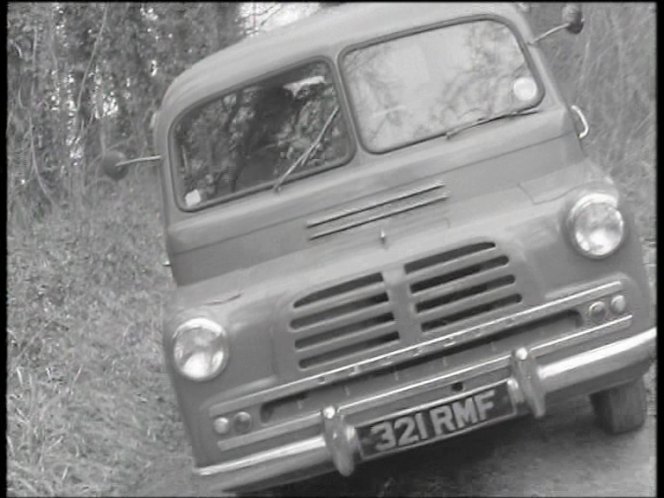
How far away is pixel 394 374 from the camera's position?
3.53 m

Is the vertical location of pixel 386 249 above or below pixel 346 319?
above

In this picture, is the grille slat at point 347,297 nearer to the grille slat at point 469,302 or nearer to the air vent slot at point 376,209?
the grille slat at point 469,302

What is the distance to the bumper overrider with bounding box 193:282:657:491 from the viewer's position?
338cm

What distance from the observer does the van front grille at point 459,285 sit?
3439 mm

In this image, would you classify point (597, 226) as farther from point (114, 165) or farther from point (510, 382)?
point (114, 165)

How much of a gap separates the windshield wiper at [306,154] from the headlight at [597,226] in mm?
1211

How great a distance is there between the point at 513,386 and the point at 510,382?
17 millimetres

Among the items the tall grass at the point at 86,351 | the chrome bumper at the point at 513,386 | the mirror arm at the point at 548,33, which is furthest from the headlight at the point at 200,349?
the mirror arm at the point at 548,33

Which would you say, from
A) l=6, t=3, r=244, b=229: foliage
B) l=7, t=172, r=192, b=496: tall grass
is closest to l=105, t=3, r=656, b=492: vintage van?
l=7, t=172, r=192, b=496: tall grass

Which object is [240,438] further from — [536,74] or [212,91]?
[536,74]

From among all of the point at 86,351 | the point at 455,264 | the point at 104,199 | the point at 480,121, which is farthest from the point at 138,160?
the point at 104,199

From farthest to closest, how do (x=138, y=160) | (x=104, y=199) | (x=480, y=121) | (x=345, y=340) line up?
1. (x=104, y=199)
2. (x=138, y=160)
3. (x=480, y=121)
4. (x=345, y=340)

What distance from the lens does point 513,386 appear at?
3375 millimetres

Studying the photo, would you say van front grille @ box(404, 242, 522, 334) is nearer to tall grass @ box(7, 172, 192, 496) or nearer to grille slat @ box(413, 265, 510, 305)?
Result: grille slat @ box(413, 265, 510, 305)
